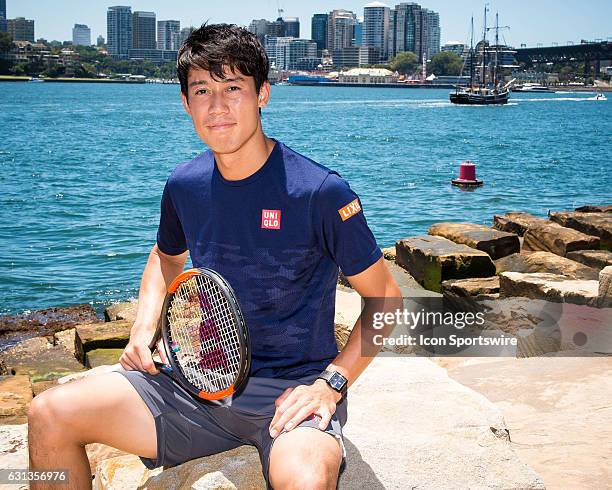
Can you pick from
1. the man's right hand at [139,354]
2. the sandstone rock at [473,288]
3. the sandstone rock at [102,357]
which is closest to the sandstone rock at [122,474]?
the man's right hand at [139,354]

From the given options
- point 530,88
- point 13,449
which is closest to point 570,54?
point 530,88

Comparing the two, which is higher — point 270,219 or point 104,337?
point 270,219

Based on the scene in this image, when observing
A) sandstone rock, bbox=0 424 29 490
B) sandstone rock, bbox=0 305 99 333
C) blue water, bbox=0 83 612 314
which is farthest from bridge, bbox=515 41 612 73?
sandstone rock, bbox=0 424 29 490

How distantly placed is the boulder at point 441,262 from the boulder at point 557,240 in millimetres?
1461

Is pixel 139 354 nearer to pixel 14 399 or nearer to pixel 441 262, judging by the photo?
pixel 14 399

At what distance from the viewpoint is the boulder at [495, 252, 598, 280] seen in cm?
988

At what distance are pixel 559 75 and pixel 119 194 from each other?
618 ft

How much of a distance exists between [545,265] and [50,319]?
674 cm

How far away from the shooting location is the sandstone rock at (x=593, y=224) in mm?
12398

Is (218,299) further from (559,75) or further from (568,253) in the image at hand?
(559,75)

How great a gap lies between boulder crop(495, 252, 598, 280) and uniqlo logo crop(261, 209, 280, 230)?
7.08 meters

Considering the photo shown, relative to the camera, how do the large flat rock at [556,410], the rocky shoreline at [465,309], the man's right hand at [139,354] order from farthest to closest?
the rocky shoreline at [465,309] → the large flat rock at [556,410] → the man's right hand at [139,354]

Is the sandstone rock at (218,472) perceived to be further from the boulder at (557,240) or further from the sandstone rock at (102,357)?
the boulder at (557,240)

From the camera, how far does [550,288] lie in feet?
25.6
